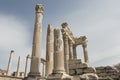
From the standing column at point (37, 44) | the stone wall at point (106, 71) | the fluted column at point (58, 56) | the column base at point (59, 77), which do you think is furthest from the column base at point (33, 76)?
the stone wall at point (106, 71)

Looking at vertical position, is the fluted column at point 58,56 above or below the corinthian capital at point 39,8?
below

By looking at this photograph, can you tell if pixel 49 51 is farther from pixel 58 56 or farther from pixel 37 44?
pixel 58 56

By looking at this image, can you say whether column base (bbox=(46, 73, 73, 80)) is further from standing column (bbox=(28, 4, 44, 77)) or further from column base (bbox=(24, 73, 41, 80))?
standing column (bbox=(28, 4, 44, 77))

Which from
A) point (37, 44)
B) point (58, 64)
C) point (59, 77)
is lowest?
point (59, 77)

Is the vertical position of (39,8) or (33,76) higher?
(39,8)

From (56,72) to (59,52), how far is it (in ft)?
5.53

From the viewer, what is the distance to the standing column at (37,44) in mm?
16000

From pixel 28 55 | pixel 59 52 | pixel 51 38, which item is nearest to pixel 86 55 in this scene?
pixel 51 38

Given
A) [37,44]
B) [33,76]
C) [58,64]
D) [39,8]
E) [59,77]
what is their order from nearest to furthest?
[59,77] → [58,64] → [33,76] → [37,44] → [39,8]

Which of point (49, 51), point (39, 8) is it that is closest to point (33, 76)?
point (49, 51)

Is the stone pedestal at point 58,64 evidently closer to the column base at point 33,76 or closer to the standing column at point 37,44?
the column base at point 33,76

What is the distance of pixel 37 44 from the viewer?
1728cm

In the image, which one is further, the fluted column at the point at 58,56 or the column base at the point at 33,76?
the column base at the point at 33,76

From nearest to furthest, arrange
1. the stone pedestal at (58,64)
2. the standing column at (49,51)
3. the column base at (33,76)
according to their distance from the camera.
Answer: the stone pedestal at (58,64) < the column base at (33,76) < the standing column at (49,51)
